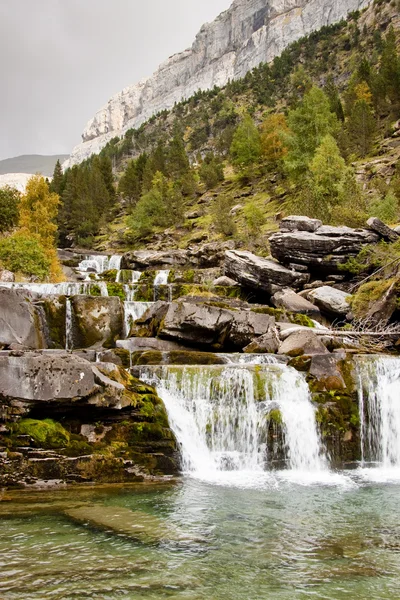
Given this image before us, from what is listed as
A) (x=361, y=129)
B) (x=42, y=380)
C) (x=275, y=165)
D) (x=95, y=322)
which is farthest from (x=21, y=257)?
(x=361, y=129)

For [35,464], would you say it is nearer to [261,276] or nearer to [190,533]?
[190,533]

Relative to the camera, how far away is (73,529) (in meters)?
8.46

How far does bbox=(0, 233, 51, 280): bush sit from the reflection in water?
29362mm

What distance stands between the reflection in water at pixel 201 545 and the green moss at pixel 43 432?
4.57 ft

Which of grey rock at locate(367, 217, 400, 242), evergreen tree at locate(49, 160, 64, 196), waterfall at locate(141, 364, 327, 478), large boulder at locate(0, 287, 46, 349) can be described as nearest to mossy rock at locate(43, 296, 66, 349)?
large boulder at locate(0, 287, 46, 349)

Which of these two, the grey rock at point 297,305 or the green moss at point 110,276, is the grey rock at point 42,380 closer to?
the grey rock at point 297,305

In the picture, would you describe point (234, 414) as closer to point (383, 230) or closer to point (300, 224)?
point (383, 230)

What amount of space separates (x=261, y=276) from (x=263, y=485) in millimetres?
21023

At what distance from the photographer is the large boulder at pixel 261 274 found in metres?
31.7

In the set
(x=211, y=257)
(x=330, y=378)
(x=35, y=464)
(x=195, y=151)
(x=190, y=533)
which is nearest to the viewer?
(x=190, y=533)

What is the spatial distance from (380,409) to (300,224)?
1971 cm

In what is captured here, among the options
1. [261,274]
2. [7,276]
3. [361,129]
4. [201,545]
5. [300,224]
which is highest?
[361,129]

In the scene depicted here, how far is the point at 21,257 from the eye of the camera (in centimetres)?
3788

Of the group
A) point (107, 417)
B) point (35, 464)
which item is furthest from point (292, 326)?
point (35, 464)
